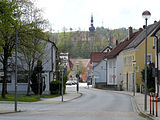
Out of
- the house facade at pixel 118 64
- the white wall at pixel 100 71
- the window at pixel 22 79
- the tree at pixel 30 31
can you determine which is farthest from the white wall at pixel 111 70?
the tree at pixel 30 31

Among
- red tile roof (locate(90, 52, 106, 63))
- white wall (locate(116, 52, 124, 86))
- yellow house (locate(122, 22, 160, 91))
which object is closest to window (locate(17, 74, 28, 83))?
yellow house (locate(122, 22, 160, 91))

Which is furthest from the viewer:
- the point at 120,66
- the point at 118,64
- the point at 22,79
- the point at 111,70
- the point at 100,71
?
the point at 100,71

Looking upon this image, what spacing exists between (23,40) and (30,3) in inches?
192

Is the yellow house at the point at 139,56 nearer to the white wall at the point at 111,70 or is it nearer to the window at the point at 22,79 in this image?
the white wall at the point at 111,70

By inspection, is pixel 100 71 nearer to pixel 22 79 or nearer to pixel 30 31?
pixel 22 79

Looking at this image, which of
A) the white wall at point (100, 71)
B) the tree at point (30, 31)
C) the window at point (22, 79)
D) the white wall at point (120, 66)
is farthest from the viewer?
the white wall at point (100, 71)

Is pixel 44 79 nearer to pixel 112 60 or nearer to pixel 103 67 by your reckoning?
pixel 112 60

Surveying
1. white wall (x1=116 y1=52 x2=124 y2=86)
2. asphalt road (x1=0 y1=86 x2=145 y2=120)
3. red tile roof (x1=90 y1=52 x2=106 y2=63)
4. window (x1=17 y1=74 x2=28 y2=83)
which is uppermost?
red tile roof (x1=90 y1=52 x2=106 y2=63)

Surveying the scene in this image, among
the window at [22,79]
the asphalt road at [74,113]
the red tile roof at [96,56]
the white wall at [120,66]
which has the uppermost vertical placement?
the red tile roof at [96,56]

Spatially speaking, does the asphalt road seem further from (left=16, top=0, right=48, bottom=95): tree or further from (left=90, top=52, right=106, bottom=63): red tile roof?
(left=90, top=52, right=106, bottom=63): red tile roof

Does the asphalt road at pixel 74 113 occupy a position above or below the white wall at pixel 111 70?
below

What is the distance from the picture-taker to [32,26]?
34.3 m

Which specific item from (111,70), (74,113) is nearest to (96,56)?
(111,70)

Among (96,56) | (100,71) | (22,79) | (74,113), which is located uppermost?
(96,56)
